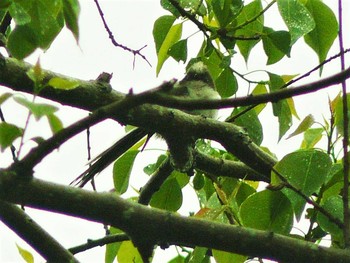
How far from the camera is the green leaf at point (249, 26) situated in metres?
2.70

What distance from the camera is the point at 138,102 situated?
1.31 m

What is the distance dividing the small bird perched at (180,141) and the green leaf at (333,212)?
1.59ft

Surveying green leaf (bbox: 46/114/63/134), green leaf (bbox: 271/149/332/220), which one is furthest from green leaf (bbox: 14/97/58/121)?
green leaf (bbox: 271/149/332/220)

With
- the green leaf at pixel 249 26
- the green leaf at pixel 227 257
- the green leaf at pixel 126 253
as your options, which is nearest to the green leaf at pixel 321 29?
the green leaf at pixel 249 26

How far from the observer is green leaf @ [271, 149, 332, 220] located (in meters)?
2.12

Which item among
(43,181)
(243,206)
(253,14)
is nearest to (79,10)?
(43,181)

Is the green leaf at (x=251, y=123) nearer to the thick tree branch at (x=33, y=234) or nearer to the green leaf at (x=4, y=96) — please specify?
the thick tree branch at (x=33, y=234)

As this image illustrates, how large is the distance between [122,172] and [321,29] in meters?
0.91

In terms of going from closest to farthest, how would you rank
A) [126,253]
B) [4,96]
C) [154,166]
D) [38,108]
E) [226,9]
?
[38,108], [4,96], [226,9], [126,253], [154,166]

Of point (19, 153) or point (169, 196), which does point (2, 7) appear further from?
point (169, 196)

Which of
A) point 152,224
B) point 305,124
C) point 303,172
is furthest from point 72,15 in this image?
point 305,124

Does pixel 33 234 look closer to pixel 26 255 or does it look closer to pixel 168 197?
pixel 26 255

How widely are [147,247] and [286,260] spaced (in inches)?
14.7

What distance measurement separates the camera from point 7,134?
145cm
